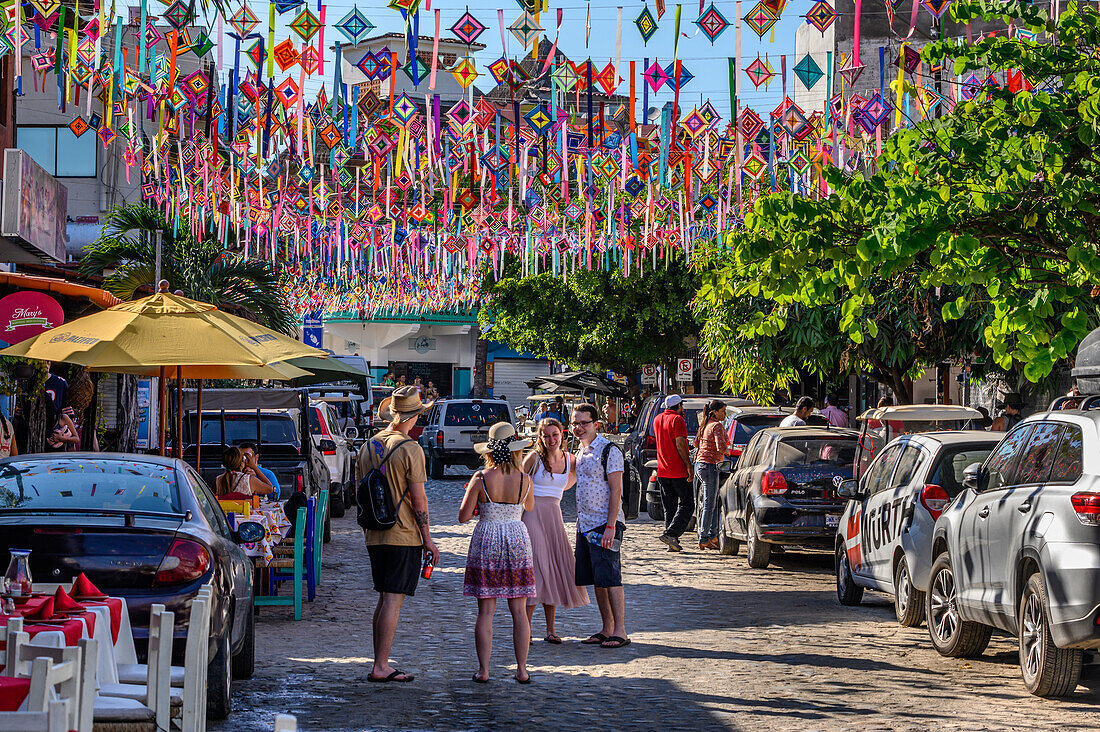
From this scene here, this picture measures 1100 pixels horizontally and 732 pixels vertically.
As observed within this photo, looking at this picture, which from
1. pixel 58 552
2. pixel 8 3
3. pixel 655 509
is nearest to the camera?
pixel 58 552

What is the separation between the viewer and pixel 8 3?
36.5 ft

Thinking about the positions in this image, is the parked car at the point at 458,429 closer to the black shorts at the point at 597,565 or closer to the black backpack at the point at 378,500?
the black shorts at the point at 597,565

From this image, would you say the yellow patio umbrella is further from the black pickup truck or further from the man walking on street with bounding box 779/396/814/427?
the man walking on street with bounding box 779/396/814/427

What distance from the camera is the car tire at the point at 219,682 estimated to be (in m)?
7.31

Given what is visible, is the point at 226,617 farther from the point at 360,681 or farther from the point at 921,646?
the point at 921,646

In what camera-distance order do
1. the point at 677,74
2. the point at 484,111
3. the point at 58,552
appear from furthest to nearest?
the point at 484,111 → the point at 677,74 → the point at 58,552

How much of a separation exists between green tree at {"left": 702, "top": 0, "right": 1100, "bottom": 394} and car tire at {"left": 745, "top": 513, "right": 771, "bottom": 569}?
3.61 m

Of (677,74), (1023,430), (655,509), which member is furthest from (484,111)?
(1023,430)

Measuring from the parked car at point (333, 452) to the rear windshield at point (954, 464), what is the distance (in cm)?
1066

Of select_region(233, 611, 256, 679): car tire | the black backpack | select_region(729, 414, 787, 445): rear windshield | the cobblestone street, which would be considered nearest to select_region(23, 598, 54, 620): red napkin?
the cobblestone street

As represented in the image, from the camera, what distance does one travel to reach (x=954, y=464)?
11062mm

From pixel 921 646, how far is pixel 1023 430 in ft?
6.81

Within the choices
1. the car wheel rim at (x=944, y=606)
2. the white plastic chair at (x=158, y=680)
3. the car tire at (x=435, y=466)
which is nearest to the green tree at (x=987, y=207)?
the car wheel rim at (x=944, y=606)

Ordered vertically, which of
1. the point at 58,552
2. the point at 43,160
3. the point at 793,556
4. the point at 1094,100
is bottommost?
the point at 793,556
